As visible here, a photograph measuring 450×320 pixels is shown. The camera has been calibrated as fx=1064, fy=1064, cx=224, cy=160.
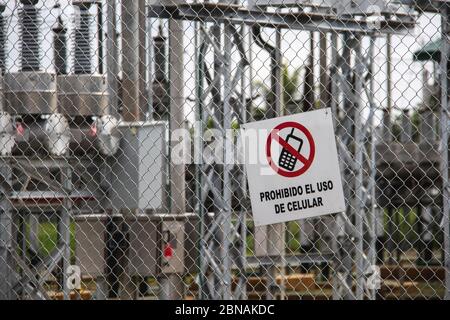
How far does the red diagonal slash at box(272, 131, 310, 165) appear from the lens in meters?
5.99

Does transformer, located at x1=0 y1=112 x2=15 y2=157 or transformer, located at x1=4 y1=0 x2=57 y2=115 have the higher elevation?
transformer, located at x1=4 y1=0 x2=57 y2=115

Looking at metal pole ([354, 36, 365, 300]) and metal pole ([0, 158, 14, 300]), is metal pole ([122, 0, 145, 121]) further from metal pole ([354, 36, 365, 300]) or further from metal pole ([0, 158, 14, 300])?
metal pole ([354, 36, 365, 300])

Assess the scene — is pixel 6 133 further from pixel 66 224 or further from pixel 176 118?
pixel 176 118

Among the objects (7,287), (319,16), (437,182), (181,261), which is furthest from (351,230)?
(437,182)

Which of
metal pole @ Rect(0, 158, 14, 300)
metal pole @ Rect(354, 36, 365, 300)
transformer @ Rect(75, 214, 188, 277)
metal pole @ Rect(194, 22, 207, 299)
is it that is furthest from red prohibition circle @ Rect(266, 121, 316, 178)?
metal pole @ Rect(354, 36, 365, 300)

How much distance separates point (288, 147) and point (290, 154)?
42 millimetres

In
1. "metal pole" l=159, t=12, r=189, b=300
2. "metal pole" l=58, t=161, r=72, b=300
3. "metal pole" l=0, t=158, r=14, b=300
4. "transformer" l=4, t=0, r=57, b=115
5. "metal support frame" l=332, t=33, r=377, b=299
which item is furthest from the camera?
"metal support frame" l=332, t=33, r=377, b=299

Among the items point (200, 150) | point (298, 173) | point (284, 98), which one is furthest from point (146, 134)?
point (284, 98)

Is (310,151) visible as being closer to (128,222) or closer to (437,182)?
(128,222)

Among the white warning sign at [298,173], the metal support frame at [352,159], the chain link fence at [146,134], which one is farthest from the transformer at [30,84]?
the white warning sign at [298,173]

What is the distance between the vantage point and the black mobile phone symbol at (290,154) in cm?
600

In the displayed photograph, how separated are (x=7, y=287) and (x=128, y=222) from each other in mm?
1303

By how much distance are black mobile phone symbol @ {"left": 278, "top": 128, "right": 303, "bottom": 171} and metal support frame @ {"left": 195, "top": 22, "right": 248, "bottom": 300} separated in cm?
323

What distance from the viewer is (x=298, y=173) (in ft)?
19.7
